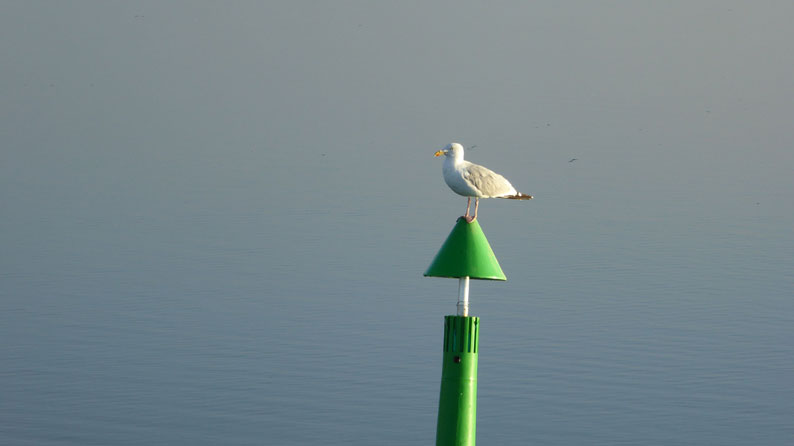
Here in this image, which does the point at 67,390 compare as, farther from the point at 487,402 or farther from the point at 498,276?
the point at 498,276

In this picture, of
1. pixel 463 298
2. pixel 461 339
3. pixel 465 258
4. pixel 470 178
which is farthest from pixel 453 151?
pixel 461 339

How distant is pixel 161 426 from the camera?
18.2 m

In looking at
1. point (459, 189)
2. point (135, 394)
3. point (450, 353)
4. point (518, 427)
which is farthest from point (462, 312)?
point (135, 394)

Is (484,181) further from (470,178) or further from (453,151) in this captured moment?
(453,151)

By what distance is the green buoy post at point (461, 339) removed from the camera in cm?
730

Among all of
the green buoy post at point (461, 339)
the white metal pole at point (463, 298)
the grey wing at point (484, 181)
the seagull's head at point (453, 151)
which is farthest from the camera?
the seagull's head at point (453, 151)

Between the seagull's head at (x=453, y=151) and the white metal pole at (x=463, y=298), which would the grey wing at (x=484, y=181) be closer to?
the seagull's head at (x=453, y=151)

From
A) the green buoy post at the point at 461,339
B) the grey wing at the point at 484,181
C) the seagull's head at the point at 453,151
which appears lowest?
the green buoy post at the point at 461,339

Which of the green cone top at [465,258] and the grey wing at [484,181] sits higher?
the grey wing at [484,181]

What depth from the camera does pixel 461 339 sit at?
7.30 meters

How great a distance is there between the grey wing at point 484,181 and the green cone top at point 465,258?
4.77 feet

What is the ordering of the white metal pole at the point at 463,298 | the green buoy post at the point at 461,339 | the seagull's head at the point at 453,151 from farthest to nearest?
the seagull's head at the point at 453,151 → the white metal pole at the point at 463,298 → the green buoy post at the point at 461,339

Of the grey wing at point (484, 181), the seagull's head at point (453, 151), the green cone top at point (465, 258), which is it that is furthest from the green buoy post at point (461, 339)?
the seagull's head at point (453, 151)

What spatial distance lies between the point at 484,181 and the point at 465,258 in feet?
5.71
